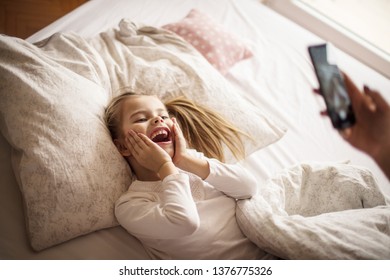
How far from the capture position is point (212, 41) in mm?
1234

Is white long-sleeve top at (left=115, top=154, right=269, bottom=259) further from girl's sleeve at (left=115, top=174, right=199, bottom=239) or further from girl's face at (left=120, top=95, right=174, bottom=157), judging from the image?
girl's face at (left=120, top=95, right=174, bottom=157)

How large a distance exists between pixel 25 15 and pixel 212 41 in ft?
2.63

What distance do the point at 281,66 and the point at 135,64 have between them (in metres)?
0.66

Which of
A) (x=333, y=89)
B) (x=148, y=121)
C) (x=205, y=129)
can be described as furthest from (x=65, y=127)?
(x=333, y=89)

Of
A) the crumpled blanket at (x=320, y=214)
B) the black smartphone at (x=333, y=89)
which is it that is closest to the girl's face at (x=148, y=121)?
the crumpled blanket at (x=320, y=214)

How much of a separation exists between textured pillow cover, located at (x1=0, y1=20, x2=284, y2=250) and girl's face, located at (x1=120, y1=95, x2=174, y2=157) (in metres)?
0.06

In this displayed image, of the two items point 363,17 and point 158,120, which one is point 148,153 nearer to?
point 158,120

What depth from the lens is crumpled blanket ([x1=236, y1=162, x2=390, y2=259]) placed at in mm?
722

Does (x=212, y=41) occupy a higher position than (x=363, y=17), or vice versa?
(x=363, y=17)

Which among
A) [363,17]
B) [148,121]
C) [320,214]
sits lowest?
[320,214]

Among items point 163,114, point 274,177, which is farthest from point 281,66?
point 163,114

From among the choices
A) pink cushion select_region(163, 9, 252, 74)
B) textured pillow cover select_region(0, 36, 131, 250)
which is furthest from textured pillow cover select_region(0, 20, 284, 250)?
pink cushion select_region(163, 9, 252, 74)
